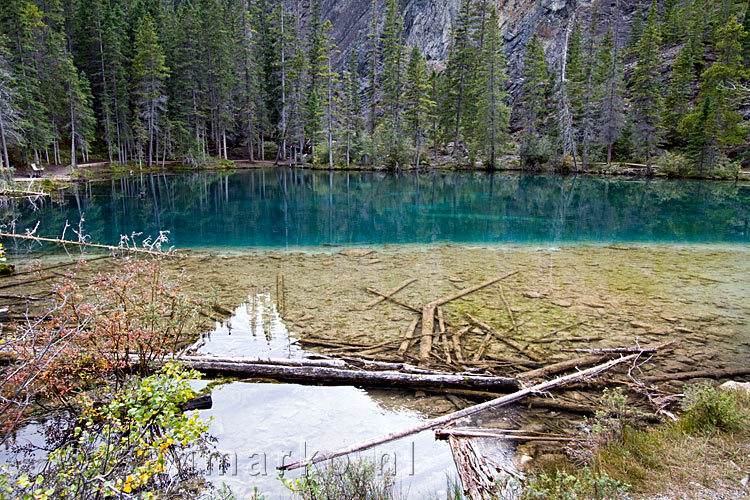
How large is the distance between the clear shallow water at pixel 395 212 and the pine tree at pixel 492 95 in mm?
11252

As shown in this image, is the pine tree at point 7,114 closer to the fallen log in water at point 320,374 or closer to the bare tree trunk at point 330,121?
the bare tree trunk at point 330,121

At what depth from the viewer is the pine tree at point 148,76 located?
4250 centimetres

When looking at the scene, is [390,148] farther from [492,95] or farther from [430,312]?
[430,312]

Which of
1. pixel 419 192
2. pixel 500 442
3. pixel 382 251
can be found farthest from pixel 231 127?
pixel 500 442

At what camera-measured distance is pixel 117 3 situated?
53438mm

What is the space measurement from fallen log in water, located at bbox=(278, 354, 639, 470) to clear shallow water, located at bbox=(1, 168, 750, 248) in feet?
36.0

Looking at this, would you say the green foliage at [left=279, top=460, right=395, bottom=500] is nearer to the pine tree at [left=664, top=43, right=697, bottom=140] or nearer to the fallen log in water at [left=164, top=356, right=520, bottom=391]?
the fallen log in water at [left=164, top=356, right=520, bottom=391]

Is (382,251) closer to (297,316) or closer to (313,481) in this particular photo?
(297,316)

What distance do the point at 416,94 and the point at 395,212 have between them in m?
29.6

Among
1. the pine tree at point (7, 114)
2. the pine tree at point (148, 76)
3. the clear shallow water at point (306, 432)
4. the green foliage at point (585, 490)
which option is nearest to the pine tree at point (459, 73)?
the pine tree at point (148, 76)

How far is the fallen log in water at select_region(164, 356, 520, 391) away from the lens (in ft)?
19.6

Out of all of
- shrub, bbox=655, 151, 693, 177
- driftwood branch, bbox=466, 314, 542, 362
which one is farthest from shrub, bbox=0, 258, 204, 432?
shrub, bbox=655, 151, 693, 177

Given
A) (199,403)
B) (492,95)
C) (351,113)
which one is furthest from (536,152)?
(199,403)

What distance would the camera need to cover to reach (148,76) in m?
43.6
